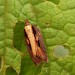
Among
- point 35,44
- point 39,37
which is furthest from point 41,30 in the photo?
point 35,44

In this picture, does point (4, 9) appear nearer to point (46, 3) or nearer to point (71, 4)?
point (46, 3)

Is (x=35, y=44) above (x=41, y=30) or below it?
below

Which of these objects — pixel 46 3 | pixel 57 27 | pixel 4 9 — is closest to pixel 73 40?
pixel 57 27

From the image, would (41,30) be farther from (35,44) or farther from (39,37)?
(35,44)

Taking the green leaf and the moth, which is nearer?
the green leaf
